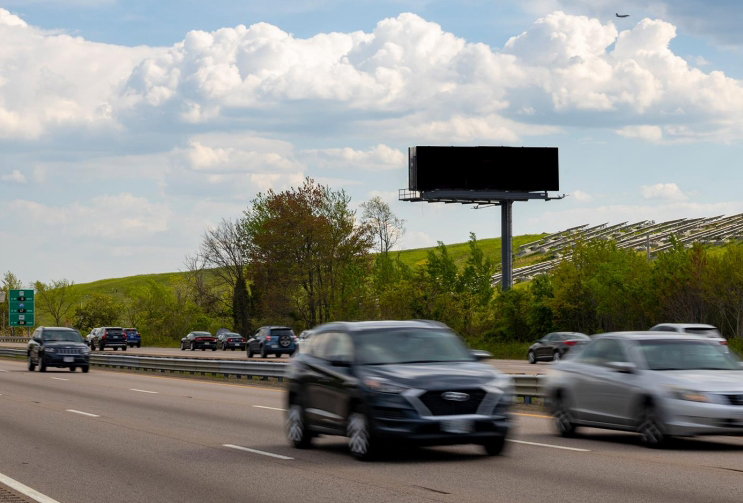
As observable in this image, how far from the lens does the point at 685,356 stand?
15352 millimetres

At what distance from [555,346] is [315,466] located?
34.0 m

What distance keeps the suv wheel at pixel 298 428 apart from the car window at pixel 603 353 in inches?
167

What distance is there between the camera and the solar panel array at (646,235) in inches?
5138

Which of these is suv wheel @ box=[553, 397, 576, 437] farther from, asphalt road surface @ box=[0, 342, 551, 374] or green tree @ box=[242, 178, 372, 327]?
green tree @ box=[242, 178, 372, 327]

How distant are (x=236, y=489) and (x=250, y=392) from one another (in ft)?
60.8

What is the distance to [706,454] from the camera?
14234 millimetres

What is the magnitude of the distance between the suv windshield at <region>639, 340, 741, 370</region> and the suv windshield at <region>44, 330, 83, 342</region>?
32.7 meters

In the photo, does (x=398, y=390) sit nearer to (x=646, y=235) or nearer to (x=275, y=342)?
(x=275, y=342)

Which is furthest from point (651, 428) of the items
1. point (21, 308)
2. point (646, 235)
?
point (646, 235)

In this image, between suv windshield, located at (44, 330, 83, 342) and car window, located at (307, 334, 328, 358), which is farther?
suv windshield, located at (44, 330, 83, 342)

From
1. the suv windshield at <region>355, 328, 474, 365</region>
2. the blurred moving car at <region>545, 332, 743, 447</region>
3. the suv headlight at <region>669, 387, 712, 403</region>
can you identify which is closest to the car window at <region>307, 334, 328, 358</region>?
the suv windshield at <region>355, 328, 474, 365</region>

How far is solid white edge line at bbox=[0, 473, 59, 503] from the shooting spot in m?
11.0

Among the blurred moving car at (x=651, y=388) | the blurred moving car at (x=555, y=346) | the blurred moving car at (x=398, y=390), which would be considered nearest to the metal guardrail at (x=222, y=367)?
the blurred moving car at (x=651, y=388)

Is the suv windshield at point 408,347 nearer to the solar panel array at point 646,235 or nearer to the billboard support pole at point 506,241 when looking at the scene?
the billboard support pole at point 506,241
